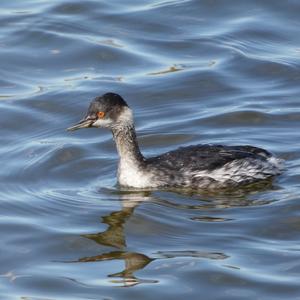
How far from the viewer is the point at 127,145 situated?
44.9 feet

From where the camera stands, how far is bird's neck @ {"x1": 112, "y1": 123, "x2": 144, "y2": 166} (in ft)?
44.8

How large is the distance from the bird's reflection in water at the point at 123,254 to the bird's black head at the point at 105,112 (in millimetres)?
997

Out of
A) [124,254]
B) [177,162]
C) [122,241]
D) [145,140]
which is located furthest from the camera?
[145,140]

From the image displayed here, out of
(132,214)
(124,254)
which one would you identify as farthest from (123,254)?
(132,214)

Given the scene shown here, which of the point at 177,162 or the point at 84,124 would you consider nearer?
the point at 84,124

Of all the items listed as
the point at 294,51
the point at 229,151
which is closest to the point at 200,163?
the point at 229,151

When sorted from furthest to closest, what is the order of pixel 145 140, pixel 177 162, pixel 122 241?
pixel 145 140 < pixel 177 162 < pixel 122 241

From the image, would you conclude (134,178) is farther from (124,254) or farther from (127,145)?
(124,254)

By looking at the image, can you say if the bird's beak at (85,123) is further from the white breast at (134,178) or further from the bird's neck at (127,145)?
the white breast at (134,178)

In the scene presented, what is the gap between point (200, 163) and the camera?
13539 mm

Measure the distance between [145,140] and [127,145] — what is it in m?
1.27

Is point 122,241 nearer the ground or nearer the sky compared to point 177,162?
nearer the ground

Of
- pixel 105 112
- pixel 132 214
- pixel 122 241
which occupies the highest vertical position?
pixel 105 112

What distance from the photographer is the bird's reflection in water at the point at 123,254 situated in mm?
11078
